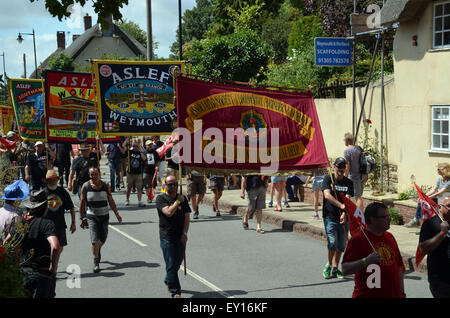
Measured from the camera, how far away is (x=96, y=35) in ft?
226

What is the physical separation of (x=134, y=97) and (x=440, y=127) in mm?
6794

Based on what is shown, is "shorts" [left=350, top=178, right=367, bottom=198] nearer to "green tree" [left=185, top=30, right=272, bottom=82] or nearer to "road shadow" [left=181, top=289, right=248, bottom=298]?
"road shadow" [left=181, top=289, right=248, bottom=298]

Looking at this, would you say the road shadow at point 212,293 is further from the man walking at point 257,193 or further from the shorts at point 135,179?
the shorts at point 135,179

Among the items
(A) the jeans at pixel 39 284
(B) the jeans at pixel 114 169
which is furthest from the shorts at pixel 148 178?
(A) the jeans at pixel 39 284

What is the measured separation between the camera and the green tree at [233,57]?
82.5ft

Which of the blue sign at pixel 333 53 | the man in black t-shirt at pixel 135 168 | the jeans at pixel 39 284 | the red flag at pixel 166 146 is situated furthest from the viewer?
the man in black t-shirt at pixel 135 168

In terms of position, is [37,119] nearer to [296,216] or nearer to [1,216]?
[296,216]

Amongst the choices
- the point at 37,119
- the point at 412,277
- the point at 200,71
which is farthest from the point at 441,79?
the point at 200,71

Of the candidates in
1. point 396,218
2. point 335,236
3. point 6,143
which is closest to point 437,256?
point 335,236

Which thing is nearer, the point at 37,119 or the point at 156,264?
the point at 156,264

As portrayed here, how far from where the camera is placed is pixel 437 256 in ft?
19.9

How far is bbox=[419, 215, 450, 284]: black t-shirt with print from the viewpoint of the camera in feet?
19.7

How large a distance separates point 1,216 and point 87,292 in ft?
6.15

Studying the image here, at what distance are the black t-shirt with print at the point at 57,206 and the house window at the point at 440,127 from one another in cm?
844
